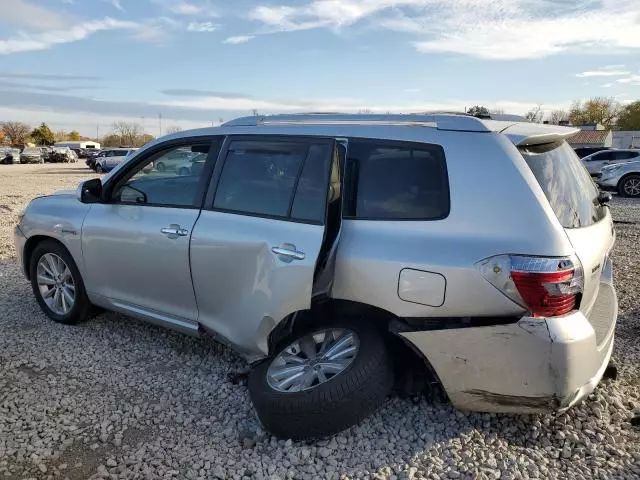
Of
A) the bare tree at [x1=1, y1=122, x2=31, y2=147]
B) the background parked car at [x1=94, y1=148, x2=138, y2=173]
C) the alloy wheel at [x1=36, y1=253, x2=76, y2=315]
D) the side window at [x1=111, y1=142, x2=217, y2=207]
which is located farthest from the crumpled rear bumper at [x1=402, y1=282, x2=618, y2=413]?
the bare tree at [x1=1, y1=122, x2=31, y2=147]

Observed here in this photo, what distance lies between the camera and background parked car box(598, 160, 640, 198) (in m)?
16.6

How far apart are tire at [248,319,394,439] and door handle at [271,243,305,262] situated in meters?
0.55

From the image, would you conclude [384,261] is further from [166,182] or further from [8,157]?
[8,157]

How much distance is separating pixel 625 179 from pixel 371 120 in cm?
1665

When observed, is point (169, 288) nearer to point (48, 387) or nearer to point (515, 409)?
point (48, 387)

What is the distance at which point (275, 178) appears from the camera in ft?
10.7

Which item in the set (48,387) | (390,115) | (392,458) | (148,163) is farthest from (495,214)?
(48,387)

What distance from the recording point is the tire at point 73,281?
4.38 metres

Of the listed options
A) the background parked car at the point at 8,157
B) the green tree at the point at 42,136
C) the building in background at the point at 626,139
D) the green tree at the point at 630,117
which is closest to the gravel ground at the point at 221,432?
the background parked car at the point at 8,157

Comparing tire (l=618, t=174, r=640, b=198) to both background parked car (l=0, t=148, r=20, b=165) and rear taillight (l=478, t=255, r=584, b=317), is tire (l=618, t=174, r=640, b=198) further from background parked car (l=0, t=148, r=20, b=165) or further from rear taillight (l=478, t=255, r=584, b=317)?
background parked car (l=0, t=148, r=20, b=165)

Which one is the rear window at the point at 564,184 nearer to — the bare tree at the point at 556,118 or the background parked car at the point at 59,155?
the bare tree at the point at 556,118

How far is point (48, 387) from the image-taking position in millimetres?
3465

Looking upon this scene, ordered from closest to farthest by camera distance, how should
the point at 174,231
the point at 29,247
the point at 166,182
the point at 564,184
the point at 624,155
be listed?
1. the point at 564,184
2. the point at 174,231
3. the point at 166,182
4. the point at 29,247
5. the point at 624,155

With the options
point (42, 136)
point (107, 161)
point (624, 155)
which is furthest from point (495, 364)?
point (42, 136)
